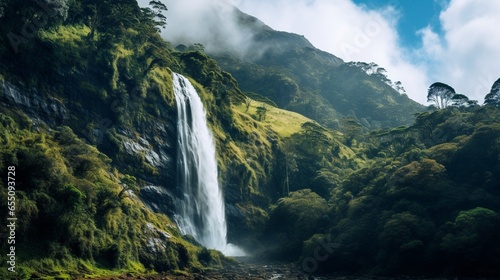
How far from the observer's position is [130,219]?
156 ft

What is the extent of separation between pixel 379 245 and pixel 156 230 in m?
28.2

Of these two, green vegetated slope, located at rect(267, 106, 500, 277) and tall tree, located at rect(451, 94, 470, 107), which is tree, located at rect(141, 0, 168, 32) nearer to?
green vegetated slope, located at rect(267, 106, 500, 277)

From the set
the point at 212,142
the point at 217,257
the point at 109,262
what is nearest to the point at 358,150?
the point at 212,142

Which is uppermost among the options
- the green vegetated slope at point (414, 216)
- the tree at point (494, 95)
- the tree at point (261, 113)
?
the tree at point (261, 113)

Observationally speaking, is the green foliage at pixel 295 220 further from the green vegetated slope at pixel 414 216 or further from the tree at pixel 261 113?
the tree at pixel 261 113

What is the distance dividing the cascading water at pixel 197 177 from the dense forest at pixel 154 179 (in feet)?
6.71

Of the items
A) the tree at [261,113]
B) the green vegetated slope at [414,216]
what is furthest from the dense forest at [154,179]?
the tree at [261,113]

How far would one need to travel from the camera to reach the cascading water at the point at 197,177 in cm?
6656

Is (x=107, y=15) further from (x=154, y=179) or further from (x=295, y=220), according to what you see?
(x=295, y=220)

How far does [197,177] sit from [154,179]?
362 inches

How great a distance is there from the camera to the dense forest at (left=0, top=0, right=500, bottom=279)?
3816 centimetres

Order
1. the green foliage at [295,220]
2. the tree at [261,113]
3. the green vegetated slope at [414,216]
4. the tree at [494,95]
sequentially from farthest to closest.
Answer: the tree at [261,113] < the tree at [494,95] < the green foliage at [295,220] < the green vegetated slope at [414,216]

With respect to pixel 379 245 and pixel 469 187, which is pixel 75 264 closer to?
pixel 379 245

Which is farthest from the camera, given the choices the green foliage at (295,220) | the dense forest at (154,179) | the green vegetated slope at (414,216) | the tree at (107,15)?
the green foliage at (295,220)
